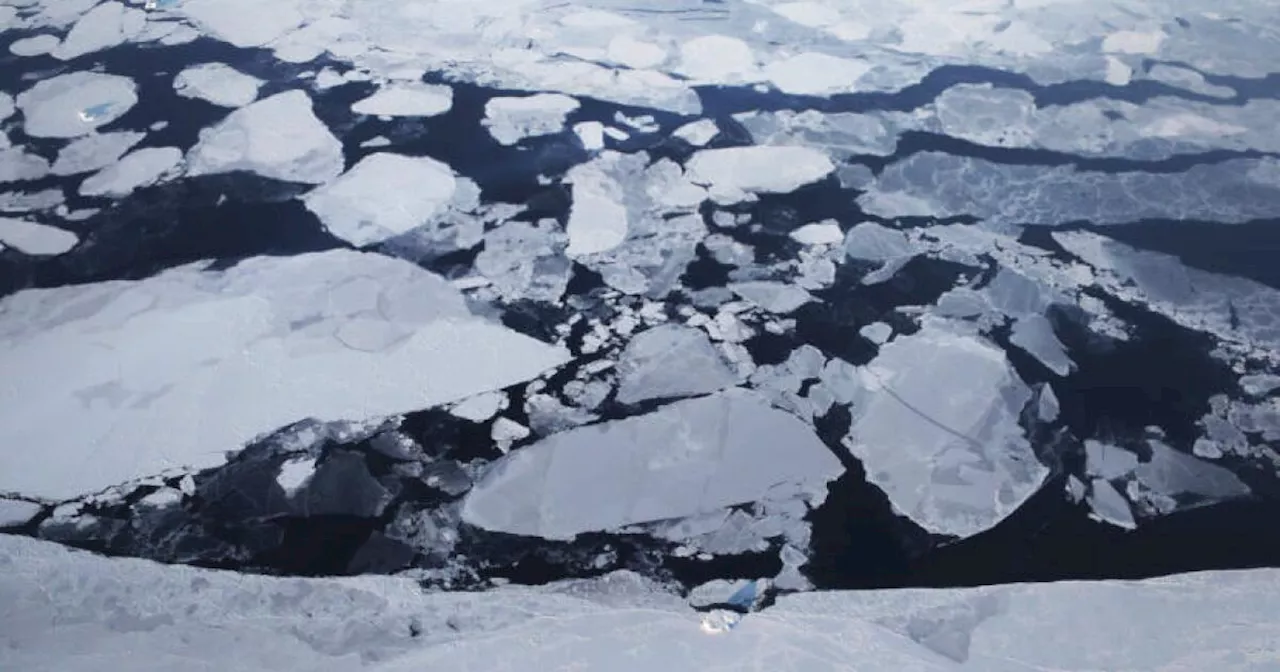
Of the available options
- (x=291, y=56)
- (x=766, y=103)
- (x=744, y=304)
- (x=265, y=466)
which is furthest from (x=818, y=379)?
(x=291, y=56)

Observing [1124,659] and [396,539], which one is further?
[396,539]

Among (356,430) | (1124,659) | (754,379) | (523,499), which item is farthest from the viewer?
(754,379)

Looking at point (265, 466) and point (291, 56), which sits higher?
point (291, 56)

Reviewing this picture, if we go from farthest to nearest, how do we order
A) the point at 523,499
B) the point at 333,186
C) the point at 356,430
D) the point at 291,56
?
the point at 291,56 < the point at 333,186 < the point at 356,430 < the point at 523,499

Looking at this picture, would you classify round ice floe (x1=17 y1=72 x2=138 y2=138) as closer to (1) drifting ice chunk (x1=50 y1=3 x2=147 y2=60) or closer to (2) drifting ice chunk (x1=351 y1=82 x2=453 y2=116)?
(1) drifting ice chunk (x1=50 y1=3 x2=147 y2=60)

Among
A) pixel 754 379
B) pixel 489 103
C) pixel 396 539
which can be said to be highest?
pixel 489 103

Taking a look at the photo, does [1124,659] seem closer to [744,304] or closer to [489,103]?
[744,304]
